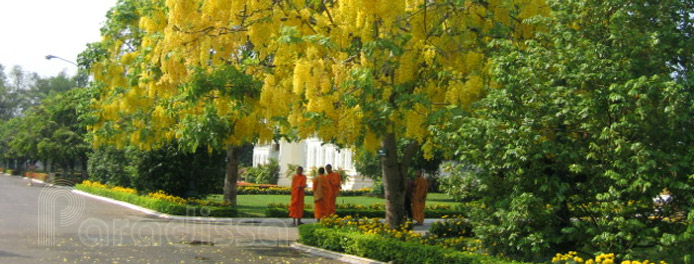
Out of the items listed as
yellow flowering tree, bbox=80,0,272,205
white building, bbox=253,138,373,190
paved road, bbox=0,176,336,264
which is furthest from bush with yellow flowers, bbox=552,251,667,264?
white building, bbox=253,138,373,190

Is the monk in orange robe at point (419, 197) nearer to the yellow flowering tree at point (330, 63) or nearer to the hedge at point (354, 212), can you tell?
the hedge at point (354, 212)

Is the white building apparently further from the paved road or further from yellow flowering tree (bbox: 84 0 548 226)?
yellow flowering tree (bbox: 84 0 548 226)

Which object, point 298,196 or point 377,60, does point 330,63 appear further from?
point 298,196

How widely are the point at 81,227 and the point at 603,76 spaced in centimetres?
1294

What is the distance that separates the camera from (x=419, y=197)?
2038 centimetres

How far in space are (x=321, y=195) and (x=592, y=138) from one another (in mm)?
11318

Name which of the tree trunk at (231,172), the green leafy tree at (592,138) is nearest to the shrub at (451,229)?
the green leafy tree at (592,138)

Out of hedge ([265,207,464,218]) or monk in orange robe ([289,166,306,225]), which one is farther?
hedge ([265,207,464,218])

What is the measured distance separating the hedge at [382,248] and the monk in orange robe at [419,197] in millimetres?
5620

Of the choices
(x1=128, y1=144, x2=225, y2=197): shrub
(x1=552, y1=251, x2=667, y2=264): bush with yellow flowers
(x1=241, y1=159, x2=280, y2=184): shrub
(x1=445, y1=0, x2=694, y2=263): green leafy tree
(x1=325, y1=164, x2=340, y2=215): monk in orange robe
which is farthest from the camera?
(x1=241, y1=159, x2=280, y2=184): shrub

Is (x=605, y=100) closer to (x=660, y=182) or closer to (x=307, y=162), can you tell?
(x=660, y=182)

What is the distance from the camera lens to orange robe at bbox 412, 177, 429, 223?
65.9 ft

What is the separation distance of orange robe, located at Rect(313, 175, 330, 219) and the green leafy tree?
9872 mm

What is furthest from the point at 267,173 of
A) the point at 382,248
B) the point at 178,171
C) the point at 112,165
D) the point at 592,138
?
the point at 592,138
